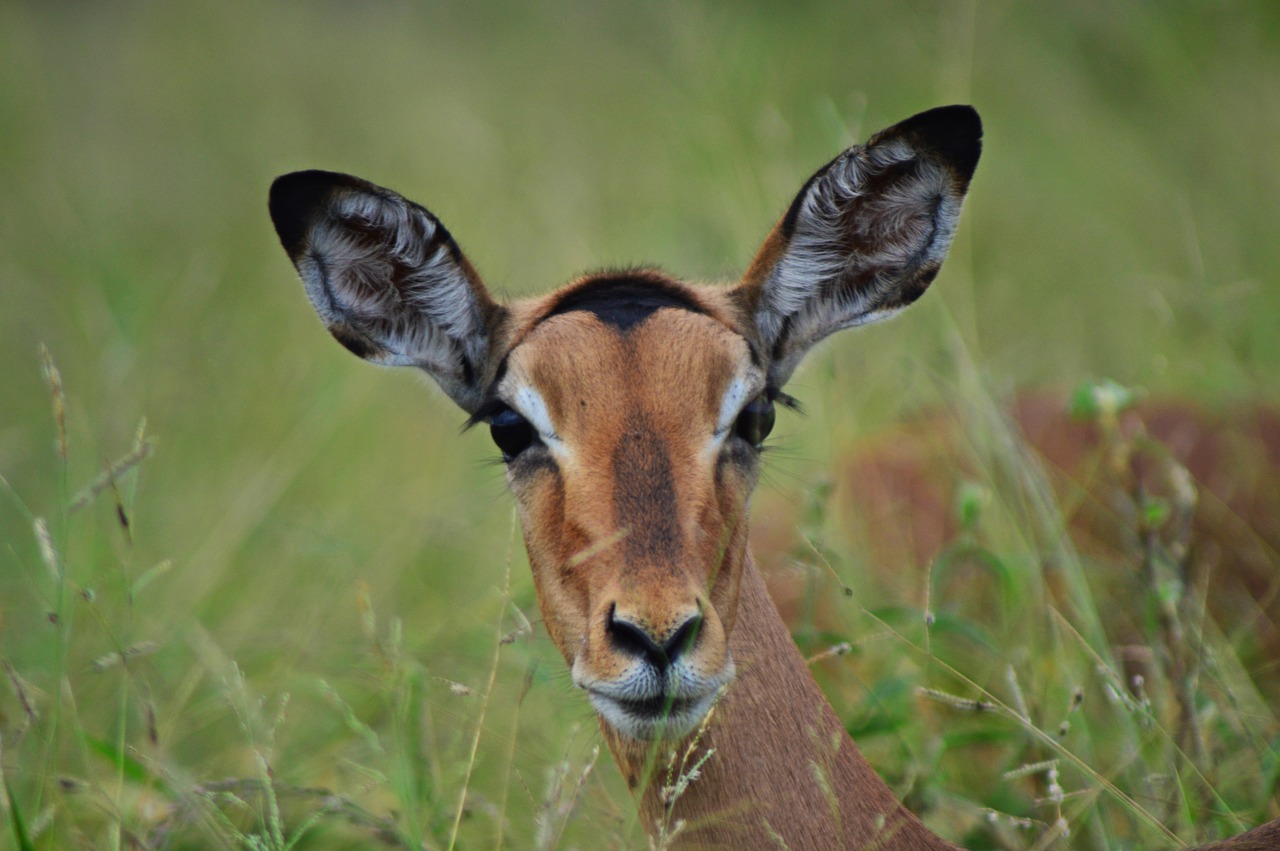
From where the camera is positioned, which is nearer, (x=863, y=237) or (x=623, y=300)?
(x=623, y=300)

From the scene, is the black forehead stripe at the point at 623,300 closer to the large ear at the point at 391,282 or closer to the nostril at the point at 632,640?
the large ear at the point at 391,282

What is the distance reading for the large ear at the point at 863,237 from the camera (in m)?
3.85

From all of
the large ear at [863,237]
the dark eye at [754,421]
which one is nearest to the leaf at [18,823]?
the dark eye at [754,421]

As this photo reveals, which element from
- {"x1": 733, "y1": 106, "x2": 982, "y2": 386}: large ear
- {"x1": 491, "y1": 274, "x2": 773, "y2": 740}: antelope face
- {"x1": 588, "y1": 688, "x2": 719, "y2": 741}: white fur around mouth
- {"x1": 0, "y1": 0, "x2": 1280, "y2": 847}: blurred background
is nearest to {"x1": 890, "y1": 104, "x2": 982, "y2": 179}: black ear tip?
{"x1": 733, "y1": 106, "x2": 982, "y2": 386}: large ear

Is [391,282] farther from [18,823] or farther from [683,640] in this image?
[18,823]

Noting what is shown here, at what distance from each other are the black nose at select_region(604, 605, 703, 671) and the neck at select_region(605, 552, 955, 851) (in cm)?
49

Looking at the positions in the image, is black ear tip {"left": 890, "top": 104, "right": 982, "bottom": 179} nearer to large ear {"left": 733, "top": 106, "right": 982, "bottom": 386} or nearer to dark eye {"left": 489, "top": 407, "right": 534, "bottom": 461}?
large ear {"left": 733, "top": 106, "right": 982, "bottom": 386}

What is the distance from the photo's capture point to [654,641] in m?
2.97

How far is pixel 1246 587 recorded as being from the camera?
6234 mm

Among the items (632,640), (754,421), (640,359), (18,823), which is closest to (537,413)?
(640,359)

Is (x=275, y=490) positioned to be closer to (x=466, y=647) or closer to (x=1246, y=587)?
(x=466, y=647)

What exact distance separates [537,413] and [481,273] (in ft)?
20.3

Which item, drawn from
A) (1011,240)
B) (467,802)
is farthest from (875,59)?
(467,802)

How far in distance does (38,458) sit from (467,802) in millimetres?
5686
